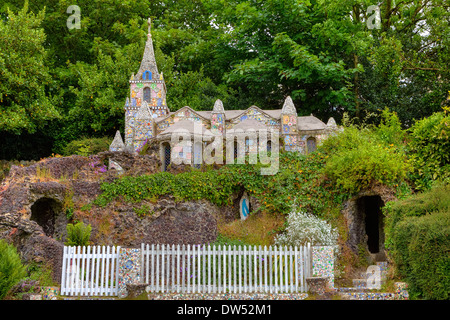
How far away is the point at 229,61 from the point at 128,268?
74.6ft

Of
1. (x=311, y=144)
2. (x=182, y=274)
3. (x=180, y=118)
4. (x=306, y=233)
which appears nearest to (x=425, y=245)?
(x=306, y=233)

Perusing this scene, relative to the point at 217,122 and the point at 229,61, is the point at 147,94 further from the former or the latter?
the point at 229,61

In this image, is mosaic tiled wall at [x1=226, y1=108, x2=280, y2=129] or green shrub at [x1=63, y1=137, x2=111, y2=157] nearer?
mosaic tiled wall at [x1=226, y1=108, x2=280, y2=129]

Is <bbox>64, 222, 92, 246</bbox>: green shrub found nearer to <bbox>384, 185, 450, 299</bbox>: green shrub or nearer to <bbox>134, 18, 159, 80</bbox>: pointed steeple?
<bbox>384, 185, 450, 299</bbox>: green shrub

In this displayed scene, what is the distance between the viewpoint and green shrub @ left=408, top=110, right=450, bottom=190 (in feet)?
47.2

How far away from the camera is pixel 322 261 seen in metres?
11.1

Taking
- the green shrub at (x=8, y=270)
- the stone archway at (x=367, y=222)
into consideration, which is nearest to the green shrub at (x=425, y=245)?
the stone archway at (x=367, y=222)

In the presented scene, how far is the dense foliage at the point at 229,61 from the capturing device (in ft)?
77.2

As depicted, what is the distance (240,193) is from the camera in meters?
17.3

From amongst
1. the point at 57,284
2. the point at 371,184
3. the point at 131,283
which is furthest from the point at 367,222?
the point at 57,284

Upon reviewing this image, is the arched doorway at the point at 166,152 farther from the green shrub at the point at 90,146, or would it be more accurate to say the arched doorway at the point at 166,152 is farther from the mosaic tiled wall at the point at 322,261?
the mosaic tiled wall at the point at 322,261

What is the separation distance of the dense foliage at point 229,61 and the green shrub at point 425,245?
11275mm

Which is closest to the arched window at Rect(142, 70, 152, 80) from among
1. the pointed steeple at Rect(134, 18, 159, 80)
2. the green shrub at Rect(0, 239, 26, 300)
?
the pointed steeple at Rect(134, 18, 159, 80)

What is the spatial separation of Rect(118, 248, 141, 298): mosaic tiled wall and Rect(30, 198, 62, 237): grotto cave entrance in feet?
17.4
